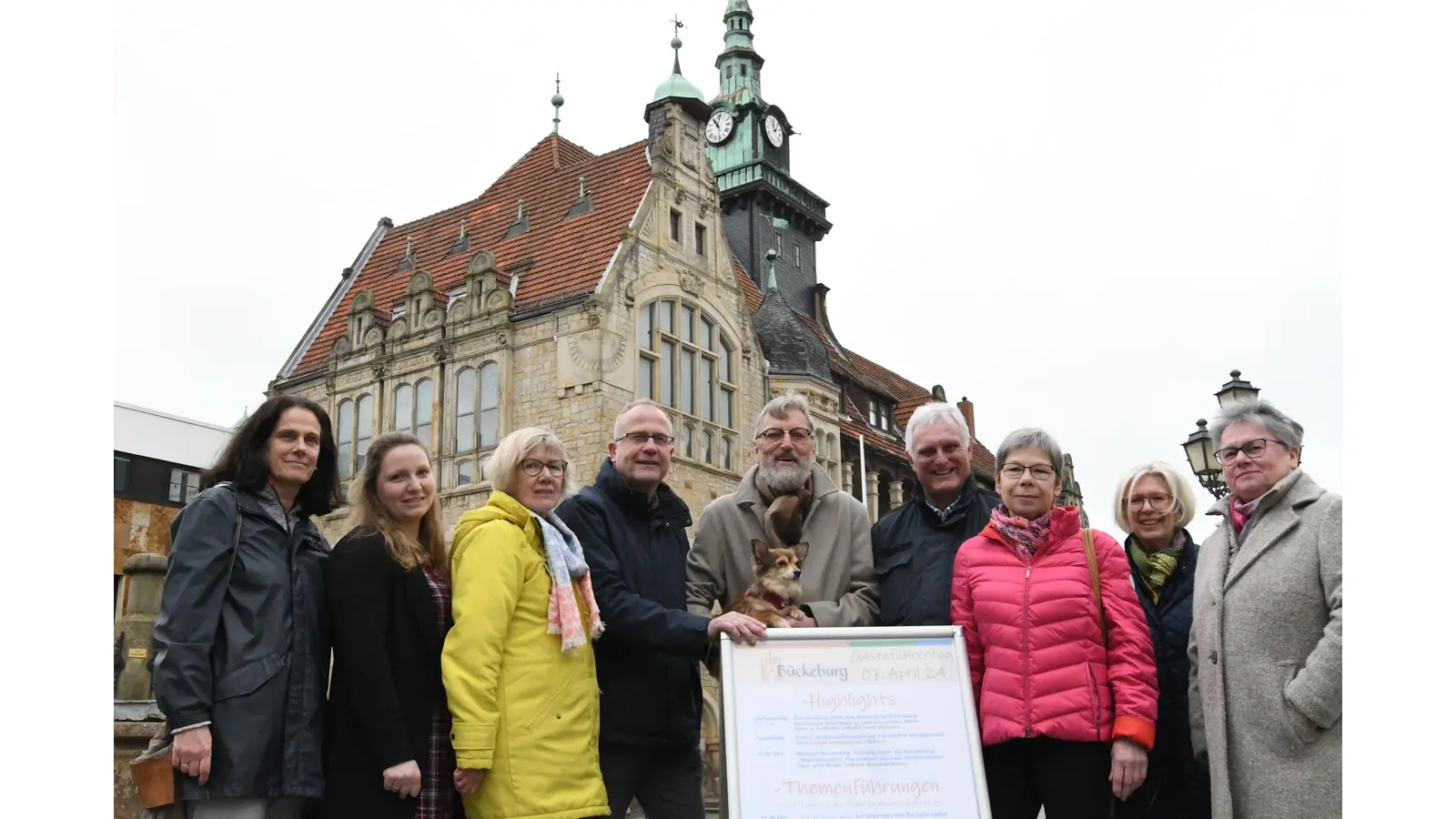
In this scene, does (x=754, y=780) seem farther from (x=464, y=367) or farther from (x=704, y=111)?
(x=704, y=111)

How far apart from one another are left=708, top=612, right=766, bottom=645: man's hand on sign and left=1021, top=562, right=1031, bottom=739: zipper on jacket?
3.02ft

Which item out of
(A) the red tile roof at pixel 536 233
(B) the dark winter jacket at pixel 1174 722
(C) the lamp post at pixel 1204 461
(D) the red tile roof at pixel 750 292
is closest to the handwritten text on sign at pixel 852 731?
(B) the dark winter jacket at pixel 1174 722

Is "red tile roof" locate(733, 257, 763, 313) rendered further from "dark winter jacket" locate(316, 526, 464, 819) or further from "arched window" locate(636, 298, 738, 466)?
"dark winter jacket" locate(316, 526, 464, 819)

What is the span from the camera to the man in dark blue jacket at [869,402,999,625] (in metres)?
4.79

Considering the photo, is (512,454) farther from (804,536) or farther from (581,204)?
(581,204)

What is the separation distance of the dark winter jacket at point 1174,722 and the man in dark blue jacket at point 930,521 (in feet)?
2.25

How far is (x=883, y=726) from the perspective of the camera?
417 centimetres

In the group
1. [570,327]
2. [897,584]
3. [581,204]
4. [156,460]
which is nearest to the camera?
[897,584]

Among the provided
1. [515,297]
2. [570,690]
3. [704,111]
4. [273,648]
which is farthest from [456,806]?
[704,111]

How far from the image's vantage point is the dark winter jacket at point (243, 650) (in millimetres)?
3828

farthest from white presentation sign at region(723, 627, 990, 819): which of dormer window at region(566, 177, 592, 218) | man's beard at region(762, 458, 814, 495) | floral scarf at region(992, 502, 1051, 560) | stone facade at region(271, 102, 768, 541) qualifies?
dormer window at region(566, 177, 592, 218)

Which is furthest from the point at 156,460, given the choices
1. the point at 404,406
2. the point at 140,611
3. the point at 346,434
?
the point at 140,611

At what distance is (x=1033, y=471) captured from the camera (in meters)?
4.51

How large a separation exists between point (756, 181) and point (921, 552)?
2815 cm
